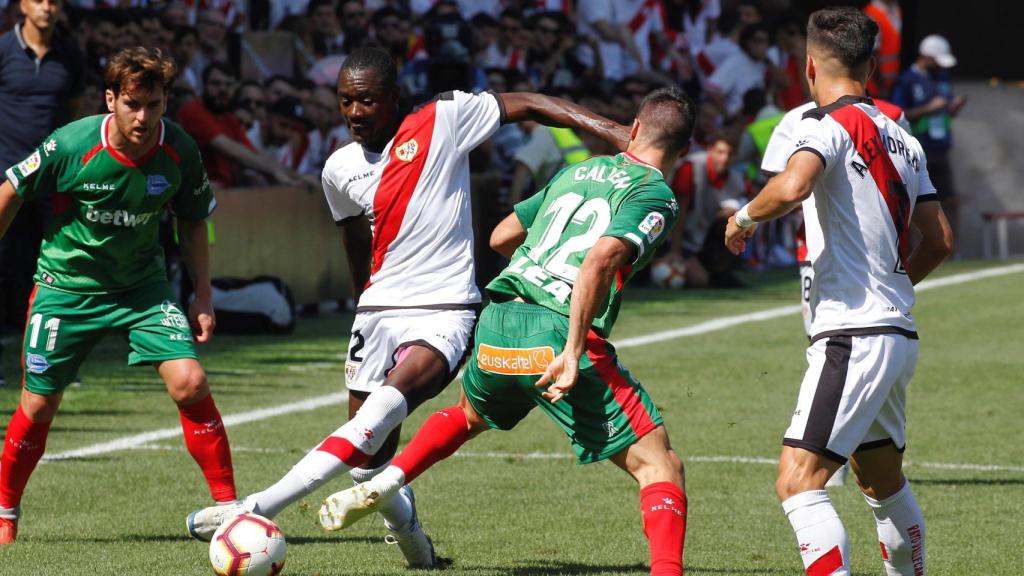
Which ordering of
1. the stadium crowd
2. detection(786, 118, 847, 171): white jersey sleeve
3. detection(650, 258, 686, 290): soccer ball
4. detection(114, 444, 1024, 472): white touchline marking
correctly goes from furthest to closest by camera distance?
detection(650, 258, 686, 290): soccer ball
the stadium crowd
detection(114, 444, 1024, 472): white touchline marking
detection(786, 118, 847, 171): white jersey sleeve

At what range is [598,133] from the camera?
6.81 metres

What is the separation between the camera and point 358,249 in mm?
7145

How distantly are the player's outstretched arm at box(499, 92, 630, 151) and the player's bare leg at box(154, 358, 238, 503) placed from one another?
1.68 meters

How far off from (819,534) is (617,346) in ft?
28.1

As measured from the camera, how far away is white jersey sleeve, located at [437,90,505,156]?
703 cm

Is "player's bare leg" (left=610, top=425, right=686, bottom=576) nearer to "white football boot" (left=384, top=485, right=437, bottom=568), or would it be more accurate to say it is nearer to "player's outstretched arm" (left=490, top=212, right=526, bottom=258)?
"player's outstretched arm" (left=490, top=212, right=526, bottom=258)

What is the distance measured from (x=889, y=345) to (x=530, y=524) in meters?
2.50

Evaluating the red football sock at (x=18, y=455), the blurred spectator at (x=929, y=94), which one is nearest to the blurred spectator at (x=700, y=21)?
the blurred spectator at (x=929, y=94)

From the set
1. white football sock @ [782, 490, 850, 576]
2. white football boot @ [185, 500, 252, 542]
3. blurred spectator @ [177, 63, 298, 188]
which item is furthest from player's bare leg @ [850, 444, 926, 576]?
blurred spectator @ [177, 63, 298, 188]

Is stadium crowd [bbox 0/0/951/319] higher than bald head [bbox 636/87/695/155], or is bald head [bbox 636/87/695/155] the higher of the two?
bald head [bbox 636/87/695/155]

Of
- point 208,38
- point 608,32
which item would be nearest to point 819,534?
point 208,38

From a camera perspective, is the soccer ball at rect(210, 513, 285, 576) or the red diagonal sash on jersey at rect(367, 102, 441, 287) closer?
the soccer ball at rect(210, 513, 285, 576)

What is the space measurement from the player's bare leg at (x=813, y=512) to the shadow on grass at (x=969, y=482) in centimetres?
326

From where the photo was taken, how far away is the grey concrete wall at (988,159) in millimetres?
25672
